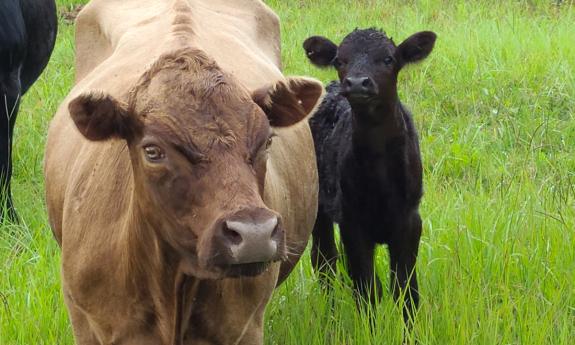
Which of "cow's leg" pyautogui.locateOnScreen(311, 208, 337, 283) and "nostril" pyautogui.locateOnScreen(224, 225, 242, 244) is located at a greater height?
"nostril" pyautogui.locateOnScreen(224, 225, 242, 244)

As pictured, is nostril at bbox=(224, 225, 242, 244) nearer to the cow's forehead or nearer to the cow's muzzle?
the cow's muzzle

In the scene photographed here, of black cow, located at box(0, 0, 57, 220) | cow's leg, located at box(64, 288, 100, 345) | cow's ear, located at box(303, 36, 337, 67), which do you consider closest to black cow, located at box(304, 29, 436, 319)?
cow's ear, located at box(303, 36, 337, 67)

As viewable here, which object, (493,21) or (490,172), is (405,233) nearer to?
(490,172)

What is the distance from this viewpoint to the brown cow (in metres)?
3.29

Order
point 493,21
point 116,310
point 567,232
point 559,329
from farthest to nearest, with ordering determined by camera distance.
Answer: point 493,21
point 567,232
point 559,329
point 116,310

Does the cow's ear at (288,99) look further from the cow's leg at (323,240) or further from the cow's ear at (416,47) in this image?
the cow's leg at (323,240)

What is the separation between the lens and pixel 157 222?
11.8ft

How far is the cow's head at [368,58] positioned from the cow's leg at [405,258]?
730mm

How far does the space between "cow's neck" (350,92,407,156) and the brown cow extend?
828 millimetres

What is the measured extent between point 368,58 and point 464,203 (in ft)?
4.04

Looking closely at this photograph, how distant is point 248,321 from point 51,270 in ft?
6.45

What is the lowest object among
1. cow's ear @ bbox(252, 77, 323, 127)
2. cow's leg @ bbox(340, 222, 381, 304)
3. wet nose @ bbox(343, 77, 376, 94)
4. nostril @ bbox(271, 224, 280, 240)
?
cow's leg @ bbox(340, 222, 381, 304)

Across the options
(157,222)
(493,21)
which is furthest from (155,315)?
(493,21)

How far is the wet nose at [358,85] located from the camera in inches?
221
